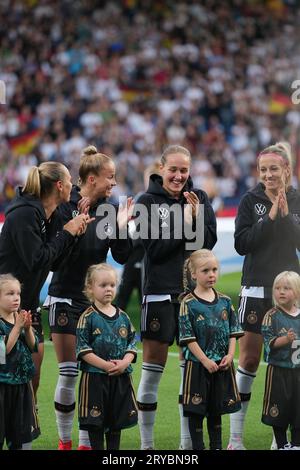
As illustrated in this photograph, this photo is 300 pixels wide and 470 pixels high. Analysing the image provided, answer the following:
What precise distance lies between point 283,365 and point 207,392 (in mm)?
464

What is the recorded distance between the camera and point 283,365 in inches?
231

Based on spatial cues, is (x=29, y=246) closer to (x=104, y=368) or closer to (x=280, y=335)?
(x=104, y=368)

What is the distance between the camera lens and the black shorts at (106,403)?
18.4 feet

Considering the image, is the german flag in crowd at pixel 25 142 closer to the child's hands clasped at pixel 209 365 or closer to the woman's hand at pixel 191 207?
the woman's hand at pixel 191 207

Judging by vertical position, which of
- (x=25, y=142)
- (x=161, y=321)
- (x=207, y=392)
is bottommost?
(x=207, y=392)

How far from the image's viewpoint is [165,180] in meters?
6.22

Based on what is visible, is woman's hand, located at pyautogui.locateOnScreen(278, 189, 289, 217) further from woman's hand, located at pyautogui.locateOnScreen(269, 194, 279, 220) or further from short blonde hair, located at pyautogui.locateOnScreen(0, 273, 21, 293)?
short blonde hair, located at pyautogui.locateOnScreen(0, 273, 21, 293)

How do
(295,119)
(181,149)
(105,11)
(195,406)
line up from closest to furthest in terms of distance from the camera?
(195,406), (181,149), (295,119), (105,11)

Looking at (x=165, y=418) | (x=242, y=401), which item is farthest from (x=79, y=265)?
(x=165, y=418)

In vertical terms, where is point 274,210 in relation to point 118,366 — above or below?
above

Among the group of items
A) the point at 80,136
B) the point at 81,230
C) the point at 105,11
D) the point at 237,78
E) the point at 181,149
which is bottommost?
the point at 81,230

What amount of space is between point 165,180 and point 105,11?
16007 mm
